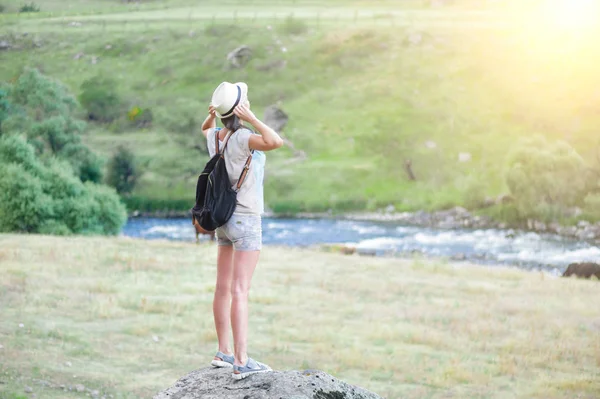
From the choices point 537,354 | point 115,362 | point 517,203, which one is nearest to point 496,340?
point 537,354

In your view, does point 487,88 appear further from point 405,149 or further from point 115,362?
point 115,362

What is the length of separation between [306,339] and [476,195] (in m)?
34.0

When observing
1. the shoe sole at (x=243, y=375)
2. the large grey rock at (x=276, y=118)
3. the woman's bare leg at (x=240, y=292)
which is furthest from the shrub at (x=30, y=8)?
the shoe sole at (x=243, y=375)

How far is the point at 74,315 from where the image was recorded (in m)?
15.3

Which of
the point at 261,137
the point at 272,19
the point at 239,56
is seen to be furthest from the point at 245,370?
the point at 239,56

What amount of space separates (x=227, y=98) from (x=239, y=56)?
175 feet

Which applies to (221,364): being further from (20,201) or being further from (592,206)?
(592,206)

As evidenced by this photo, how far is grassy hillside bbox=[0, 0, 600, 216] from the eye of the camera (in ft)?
164

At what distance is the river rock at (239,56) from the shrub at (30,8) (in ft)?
70.3

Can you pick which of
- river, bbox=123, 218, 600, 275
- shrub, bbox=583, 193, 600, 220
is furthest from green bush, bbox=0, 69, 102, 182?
shrub, bbox=583, 193, 600, 220

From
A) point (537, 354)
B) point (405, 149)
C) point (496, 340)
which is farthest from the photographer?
point (405, 149)

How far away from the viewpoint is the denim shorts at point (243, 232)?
19.7ft

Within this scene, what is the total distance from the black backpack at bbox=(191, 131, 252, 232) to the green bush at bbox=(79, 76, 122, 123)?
143ft

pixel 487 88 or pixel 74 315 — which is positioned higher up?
pixel 487 88
